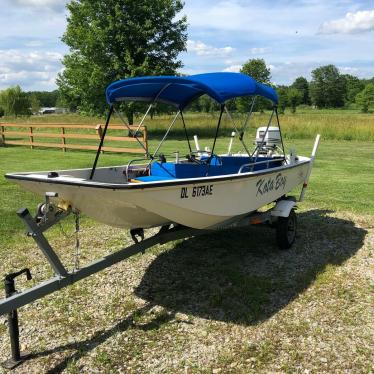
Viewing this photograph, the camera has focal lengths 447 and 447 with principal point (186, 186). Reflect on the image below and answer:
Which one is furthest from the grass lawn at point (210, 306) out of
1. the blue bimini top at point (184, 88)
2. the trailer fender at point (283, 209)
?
the blue bimini top at point (184, 88)

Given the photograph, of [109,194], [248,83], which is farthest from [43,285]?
[248,83]

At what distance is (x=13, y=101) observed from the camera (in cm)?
5422

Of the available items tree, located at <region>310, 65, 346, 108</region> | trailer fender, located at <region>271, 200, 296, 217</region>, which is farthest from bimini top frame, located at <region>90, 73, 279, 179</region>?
tree, located at <region>310, 65, 346, 108</region>

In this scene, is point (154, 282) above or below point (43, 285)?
below

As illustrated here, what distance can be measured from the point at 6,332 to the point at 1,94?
5473cm

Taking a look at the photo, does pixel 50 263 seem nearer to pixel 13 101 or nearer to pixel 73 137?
pixel 73 137

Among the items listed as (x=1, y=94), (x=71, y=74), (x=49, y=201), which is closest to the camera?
(x=49, y=201)

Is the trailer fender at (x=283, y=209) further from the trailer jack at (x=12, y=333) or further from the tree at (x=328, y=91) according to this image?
the tree at (x=328, y=91)

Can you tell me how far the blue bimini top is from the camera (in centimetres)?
502

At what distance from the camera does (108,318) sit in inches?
179

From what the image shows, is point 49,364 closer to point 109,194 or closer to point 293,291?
point 109,194

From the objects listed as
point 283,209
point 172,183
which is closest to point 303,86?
point 283,209

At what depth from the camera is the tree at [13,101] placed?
2119 inches

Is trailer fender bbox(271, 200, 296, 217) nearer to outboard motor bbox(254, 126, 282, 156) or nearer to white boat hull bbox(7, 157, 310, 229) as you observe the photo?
white boat hull bbox(7, 157, 310, 229)
